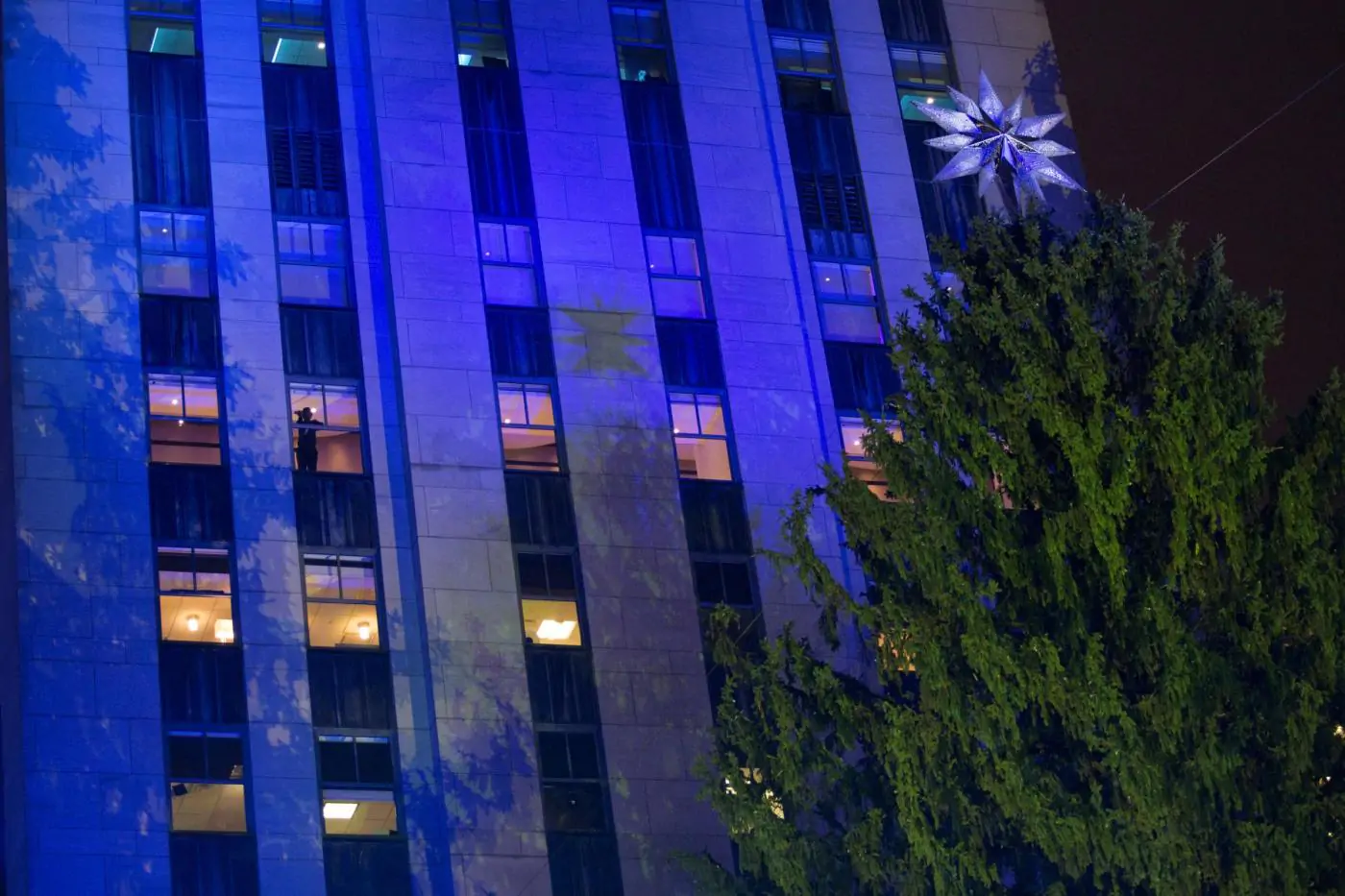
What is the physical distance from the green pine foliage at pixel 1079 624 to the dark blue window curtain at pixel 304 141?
1645cm

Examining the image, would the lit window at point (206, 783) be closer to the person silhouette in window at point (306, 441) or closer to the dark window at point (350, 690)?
the dark window at point (350, 690)

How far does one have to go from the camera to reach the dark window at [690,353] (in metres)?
43.5

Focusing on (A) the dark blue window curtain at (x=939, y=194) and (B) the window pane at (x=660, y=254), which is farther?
(A) the dark blue window curtain at (x=939, y=194)

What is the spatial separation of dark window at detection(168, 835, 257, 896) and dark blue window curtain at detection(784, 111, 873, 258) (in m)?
17.9

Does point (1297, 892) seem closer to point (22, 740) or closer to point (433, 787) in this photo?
point (433, 787)

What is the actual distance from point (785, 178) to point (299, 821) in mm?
17839

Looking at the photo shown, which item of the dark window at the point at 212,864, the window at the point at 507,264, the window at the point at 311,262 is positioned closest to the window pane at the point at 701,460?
the window at the point at 507,264

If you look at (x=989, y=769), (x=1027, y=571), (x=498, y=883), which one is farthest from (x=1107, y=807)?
(x=498, y=883)

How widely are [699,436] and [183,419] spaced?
10.2 m

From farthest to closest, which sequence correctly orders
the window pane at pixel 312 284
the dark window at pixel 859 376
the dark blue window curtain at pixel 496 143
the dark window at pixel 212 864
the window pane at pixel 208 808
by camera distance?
the dark window at pixel 859 376 < the dark blue window curtain at pixel 496 143 < the window pane at pixel 312 284 < the window pane at pixel 208 808 < the dark window at pixel 212 864

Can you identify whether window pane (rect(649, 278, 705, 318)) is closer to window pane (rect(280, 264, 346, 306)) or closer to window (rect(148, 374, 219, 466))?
window pane (rect(280, 264, 346, 306))

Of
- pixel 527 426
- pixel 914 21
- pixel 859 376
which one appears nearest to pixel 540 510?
pixel 527 426

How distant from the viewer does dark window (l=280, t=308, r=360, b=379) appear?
41.5 metres

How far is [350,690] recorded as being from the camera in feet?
128
